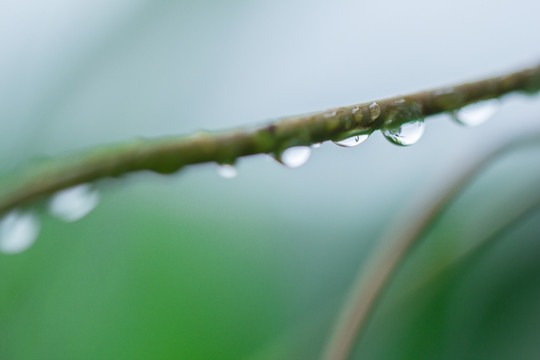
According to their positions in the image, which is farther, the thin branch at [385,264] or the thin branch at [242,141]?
the thin branch at [385,264]

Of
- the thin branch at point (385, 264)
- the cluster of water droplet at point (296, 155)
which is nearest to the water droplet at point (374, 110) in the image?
the cluster of water droplet at point (296, 155)

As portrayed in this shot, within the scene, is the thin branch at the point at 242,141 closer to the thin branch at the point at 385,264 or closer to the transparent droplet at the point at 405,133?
the transparent droplet at the point at 405,133

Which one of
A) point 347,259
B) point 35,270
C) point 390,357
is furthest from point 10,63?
point 390,357

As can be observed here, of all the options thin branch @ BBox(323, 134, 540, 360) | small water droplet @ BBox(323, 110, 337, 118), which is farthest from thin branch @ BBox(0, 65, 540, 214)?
thin branch @ BBox(323, 134, 540, 360)

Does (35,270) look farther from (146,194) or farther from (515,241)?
(515,241)

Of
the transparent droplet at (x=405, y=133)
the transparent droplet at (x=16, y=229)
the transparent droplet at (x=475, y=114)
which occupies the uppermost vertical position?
the transparent droplet at (x=475, y=114)

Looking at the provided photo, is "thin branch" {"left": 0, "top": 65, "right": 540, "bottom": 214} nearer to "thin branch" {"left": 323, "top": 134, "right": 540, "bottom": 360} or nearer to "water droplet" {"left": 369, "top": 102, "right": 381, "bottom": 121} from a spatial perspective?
"water droplet" {"left": 369, "top": 102, "right": 381, "bottom": 121}
